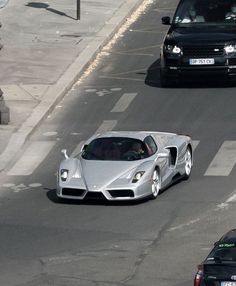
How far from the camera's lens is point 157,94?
100 feet

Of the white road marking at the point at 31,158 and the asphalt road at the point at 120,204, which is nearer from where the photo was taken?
the asphalt road at the point at 120,204

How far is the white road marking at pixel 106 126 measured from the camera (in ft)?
91.6

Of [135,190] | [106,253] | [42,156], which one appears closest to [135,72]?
[42,156]

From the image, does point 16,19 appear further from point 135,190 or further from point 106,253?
point 106,253

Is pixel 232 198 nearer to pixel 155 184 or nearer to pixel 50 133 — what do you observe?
pixel 155 184

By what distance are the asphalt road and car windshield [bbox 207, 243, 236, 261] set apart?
251 centimetres

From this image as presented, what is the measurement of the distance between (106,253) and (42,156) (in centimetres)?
797

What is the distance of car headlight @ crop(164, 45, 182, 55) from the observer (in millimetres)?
30312

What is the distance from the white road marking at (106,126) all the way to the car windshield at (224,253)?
13.7m

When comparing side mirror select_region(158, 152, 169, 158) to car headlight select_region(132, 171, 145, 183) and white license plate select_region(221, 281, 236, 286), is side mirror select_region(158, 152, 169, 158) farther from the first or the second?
white license plate select_region(221, 281, 236, 286)

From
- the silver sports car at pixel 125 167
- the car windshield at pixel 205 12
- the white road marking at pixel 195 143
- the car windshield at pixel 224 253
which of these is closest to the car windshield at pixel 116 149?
the silver sports car at pixel 125 167

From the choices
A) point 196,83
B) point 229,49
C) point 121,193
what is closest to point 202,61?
point 229,49

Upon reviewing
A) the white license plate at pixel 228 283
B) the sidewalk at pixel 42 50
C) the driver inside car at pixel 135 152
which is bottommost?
the sidewalk at pixel 42 50

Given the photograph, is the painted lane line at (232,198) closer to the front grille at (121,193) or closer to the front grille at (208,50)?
the front grille at (121,193)
